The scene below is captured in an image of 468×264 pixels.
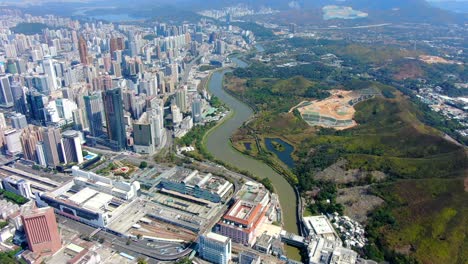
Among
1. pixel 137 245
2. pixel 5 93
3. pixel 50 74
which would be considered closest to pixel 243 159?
pixel 137 245

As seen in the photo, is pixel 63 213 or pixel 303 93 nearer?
pixel 63 213

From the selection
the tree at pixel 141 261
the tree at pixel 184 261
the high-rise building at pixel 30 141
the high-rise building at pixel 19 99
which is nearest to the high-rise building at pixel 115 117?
the high-rise building at pixel 30 141

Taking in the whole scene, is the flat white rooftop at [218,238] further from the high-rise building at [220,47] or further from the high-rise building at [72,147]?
the high-rise building at [220,47]

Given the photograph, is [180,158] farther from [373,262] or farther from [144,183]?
[373,262]

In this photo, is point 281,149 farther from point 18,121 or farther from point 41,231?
point 18,121

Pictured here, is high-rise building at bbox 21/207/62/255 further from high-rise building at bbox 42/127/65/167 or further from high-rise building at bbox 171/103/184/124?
high-rise building at bbox 171/103/184/124

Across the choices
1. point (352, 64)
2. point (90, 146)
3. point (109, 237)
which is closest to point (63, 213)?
point (109, 237)

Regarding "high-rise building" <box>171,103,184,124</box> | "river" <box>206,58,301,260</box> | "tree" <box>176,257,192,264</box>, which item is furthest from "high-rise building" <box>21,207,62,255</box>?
"high-rise building" <box>171,103,184,124</box>
